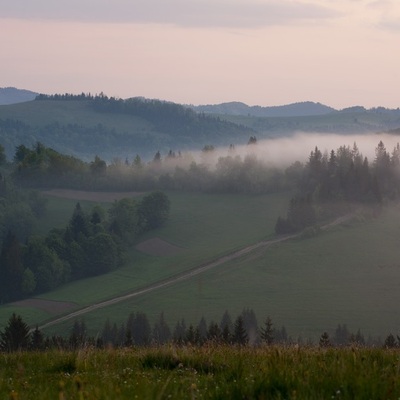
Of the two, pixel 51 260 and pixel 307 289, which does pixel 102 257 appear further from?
pixel 307 289

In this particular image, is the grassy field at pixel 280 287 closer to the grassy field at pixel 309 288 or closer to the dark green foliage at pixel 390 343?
the grassy field at pixel 309 288

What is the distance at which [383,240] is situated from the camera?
627 ft

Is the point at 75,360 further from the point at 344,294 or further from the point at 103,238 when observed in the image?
the point at 103,238

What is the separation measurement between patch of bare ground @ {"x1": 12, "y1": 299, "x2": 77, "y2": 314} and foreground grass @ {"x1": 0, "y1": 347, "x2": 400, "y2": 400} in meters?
140

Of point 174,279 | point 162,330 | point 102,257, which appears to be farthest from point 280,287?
point 102,257

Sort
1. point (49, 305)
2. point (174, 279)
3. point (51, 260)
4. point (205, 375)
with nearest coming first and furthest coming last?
point (205, 375) → point (49, 305) → point (174, 279) → point (51, 260)

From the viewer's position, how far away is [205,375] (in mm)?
10844

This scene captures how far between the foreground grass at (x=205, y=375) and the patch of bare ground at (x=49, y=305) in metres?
140

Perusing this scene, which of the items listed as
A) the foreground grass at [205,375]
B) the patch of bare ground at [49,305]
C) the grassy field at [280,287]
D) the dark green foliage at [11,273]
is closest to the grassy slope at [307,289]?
the grassy field at [280,287]

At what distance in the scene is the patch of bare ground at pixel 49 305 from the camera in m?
152

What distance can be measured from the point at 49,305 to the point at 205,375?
5873 inches

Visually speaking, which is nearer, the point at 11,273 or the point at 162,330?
the point at 162,330

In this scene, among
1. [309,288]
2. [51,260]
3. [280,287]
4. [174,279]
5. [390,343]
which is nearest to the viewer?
[390,343]

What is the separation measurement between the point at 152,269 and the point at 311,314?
49.1 m
